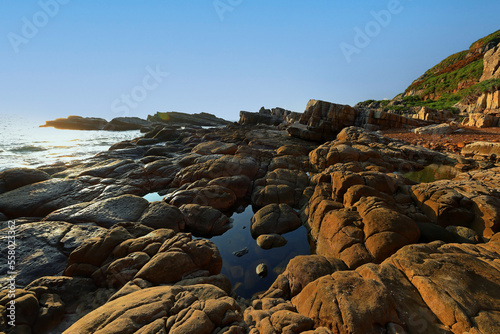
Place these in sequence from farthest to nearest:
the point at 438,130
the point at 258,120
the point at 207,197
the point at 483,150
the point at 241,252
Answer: the point at 258,120, the point at 438,130, the point at 483,150, the point at 207,197, the point at 241,252

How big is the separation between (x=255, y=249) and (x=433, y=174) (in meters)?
15.6

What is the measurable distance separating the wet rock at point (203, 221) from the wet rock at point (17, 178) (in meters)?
11.1

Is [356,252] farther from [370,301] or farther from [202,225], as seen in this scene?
[202,225]

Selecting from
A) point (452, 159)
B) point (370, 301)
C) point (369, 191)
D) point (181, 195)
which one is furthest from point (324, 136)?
point (370, 301)

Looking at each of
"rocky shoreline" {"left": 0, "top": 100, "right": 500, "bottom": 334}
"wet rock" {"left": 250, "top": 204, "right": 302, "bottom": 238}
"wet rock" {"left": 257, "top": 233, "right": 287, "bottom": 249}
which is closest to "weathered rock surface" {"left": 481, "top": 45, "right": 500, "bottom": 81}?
"rocky shoreline" {"left": 0, "top": 100, "right": 500, "bottom": 334}

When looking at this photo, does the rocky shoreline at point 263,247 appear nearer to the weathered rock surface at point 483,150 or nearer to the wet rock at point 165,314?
the wet rock at point 165,314

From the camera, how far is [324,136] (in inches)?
1253

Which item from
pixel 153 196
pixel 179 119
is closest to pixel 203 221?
pixel 153 196

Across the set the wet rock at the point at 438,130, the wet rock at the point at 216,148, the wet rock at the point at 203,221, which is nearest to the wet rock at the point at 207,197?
the wet rock at the point at 203,221

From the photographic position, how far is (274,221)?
10.7 meters

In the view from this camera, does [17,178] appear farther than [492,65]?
No

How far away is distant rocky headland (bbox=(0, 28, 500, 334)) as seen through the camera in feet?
14.1

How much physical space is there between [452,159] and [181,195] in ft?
72.9

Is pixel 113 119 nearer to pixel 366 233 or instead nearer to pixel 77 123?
pixel 77 123
